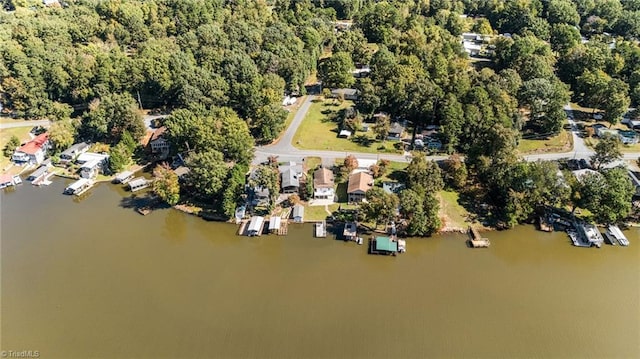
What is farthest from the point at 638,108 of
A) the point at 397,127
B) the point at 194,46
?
the point at 194,46

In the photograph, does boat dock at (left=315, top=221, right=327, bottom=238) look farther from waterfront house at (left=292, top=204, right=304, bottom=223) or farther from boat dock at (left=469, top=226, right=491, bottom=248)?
boat dock at (left=469, top=226, right=491, bottom=248)

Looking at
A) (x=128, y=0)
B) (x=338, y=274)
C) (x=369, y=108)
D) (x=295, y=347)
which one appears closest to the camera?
(x=295, y=347)

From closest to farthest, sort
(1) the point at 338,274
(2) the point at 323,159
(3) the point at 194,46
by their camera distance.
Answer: (1) the point at 338,274
(2) the point at 323,159
(3) the point at 194,46

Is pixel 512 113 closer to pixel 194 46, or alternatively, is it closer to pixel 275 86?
pixel 275 86

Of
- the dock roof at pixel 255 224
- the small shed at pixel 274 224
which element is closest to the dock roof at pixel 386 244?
the small shed at pixel 274 224

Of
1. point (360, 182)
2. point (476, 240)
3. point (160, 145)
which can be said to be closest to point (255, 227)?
point (360, 182)

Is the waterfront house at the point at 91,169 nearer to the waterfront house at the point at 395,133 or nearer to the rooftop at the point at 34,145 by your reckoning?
the rooftop at the point at 34,145
